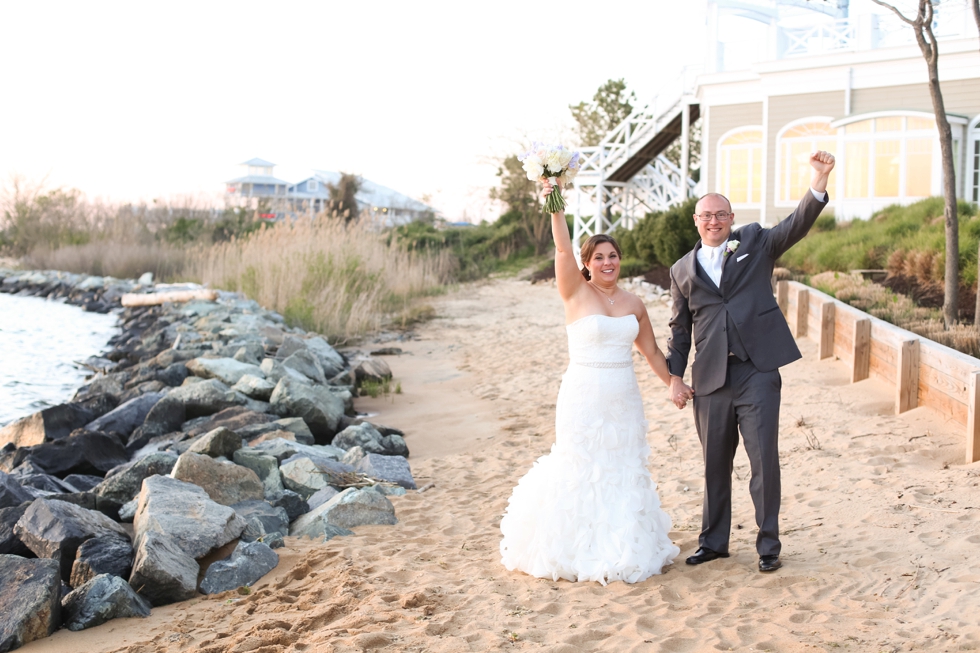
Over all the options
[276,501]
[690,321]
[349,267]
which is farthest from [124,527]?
[349,267]

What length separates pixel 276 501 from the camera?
599cm

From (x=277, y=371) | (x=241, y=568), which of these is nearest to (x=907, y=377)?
(x=241, y=568)

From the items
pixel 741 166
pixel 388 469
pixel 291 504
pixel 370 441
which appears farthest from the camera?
pixel 741 166

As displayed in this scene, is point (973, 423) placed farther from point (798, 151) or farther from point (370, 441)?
point (798, 151)

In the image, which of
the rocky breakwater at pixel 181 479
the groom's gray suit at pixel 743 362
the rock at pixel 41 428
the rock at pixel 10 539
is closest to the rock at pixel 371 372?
the rocky breakwater at pixel 181 479

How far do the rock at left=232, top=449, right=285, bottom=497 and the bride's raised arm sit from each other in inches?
117

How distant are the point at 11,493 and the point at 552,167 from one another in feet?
13.7

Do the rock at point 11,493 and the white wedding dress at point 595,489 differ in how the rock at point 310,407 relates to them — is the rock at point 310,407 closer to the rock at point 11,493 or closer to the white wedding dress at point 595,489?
the rock at point 11,493

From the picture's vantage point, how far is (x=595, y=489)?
15.1 feet

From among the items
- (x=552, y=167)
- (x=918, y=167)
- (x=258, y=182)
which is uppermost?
(x=258, y=182)

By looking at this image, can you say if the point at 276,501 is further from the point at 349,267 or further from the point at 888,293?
the point at 349,267

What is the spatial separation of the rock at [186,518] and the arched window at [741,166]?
802 inches

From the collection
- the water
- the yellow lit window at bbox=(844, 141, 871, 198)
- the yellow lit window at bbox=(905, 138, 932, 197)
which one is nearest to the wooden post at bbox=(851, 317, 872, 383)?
the water

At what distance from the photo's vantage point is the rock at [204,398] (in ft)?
29.3
